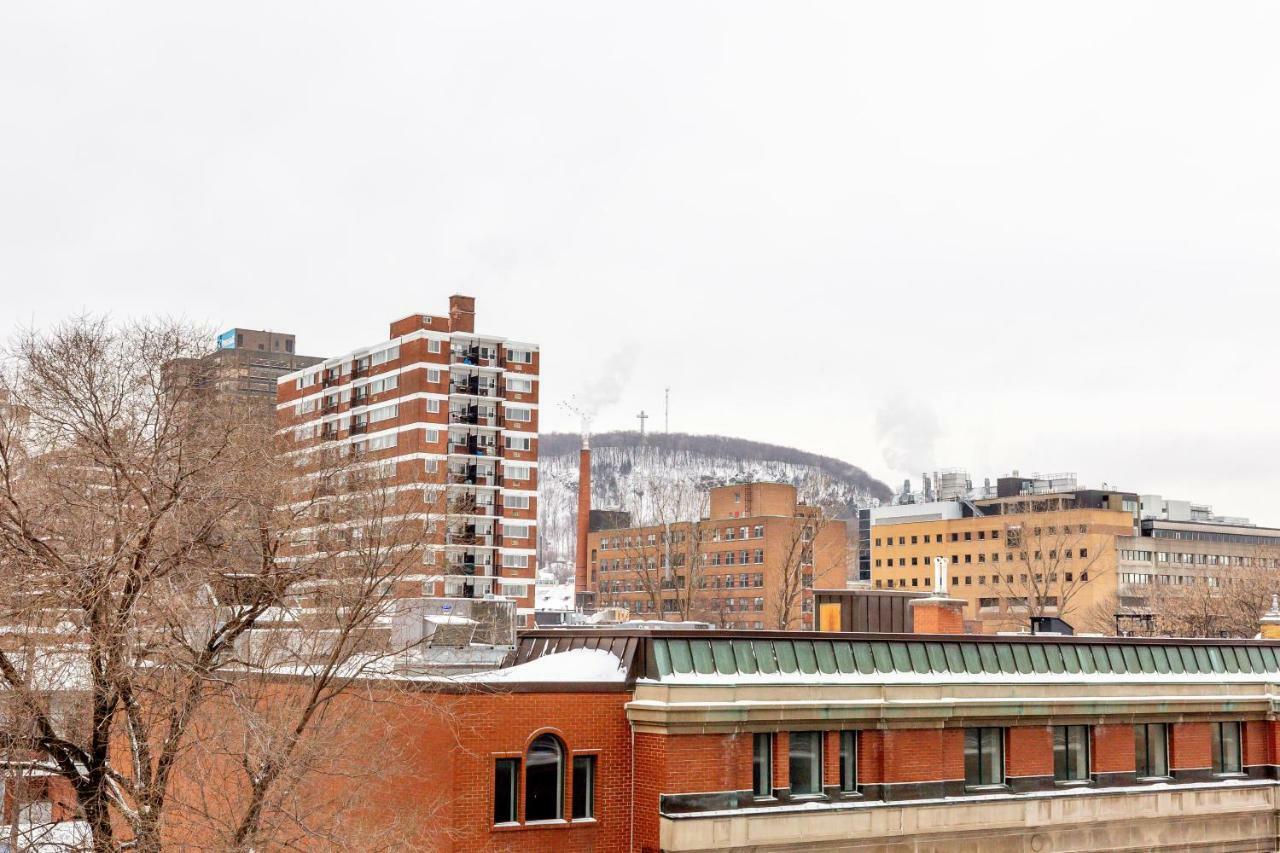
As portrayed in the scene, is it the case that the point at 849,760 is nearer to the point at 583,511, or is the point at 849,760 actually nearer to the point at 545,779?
the point at 545,779

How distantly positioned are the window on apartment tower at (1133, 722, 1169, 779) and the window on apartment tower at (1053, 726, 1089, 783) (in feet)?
5.32

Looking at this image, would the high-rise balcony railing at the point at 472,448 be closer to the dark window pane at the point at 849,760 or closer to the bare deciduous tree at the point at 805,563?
the bare deciduous tree at the point at 805,563

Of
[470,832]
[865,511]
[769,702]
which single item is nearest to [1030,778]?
[769,702]

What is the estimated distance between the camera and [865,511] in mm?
193375

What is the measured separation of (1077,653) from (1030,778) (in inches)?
137

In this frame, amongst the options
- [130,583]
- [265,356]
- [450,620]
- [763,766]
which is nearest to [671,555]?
[450,620]

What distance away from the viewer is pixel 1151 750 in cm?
3250

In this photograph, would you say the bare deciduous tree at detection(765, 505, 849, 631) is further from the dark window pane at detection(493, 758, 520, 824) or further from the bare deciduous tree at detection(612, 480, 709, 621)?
the dark window pane at detection(493, 758, 520, 824)

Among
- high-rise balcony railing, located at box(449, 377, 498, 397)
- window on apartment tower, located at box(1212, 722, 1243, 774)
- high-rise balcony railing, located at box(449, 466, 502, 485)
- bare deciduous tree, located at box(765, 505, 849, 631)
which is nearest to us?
window on apartment tower, located at box(1212, 722, 1243, 774)

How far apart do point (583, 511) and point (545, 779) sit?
111059mm

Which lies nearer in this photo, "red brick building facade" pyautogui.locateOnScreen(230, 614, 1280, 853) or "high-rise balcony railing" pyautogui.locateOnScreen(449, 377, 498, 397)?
"red brick building facade" pyautogui.locateOnScreen(230, 614, 1280, 853)

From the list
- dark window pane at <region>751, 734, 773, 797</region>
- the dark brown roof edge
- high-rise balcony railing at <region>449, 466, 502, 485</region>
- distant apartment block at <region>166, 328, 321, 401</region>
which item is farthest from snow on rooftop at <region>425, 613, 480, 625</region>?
distant apartment block at <region>166, 328, 321, 401</region>

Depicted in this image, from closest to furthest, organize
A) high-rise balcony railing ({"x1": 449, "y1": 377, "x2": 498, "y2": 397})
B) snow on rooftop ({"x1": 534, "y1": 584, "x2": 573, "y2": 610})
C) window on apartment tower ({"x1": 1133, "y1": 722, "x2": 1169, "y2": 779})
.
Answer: window on apartment tower ({"x1": 1133, "y1": 722, "x2": 1169, "y2": 779}) → high-rise balcony railing ({"x1": 449, "y1": 377, "x2": 498, "y2": 397}) → snow on rooftop ({"x1": 534, "y1": 584, "x2": 573, "y2": 610})

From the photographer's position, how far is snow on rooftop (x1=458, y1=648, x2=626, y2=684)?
26.0 metres
